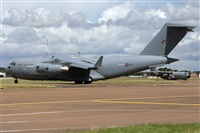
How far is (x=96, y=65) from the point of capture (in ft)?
190

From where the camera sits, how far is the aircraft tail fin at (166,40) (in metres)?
61.8

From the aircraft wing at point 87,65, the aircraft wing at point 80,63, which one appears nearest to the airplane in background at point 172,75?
the aircraft wing at point 80,63

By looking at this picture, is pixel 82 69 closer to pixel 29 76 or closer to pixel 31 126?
pixel 29 76

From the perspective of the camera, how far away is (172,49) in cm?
6269

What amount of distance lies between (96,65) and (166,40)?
1159 centimetres

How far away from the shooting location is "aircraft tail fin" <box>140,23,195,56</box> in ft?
203

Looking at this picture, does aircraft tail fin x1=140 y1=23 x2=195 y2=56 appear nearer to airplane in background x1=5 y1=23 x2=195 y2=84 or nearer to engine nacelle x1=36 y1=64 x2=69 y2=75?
airplane in background x1=5 y1=23 x2=195 y2=84

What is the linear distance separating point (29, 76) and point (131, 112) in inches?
1726

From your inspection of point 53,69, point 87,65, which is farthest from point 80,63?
point 53,69

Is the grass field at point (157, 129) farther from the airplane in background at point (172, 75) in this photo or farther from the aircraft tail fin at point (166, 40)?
the airplane in background at point (172, 75)

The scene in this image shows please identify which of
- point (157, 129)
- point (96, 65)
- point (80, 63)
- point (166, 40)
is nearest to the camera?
point (157, 129)

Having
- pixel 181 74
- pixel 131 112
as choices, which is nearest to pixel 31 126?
pixel 131 112

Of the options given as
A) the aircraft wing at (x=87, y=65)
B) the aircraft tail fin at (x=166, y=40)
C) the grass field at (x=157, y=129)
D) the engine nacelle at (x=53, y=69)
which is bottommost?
the grass field at (x=157, y=129)

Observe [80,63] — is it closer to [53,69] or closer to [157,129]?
[53,69]
